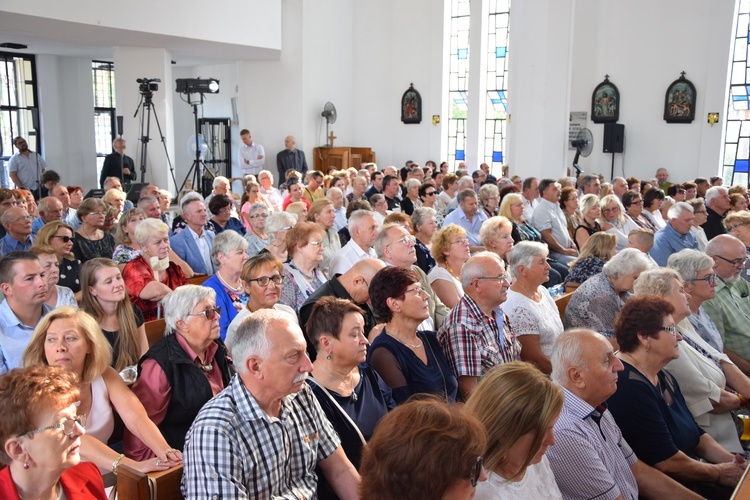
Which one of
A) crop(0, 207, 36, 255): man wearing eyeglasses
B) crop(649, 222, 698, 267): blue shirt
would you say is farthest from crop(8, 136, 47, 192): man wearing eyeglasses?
crop(649, 222, 698, 267): blue shirt

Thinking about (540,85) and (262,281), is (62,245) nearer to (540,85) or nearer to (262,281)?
(262,281)

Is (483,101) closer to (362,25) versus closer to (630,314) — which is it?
(362,25)

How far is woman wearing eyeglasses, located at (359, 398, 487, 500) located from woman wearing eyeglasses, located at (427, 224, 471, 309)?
2.98 meters

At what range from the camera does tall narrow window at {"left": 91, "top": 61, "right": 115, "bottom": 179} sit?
1558 centimetres

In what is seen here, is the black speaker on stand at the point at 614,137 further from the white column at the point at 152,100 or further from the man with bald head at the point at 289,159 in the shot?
the white column at the point at 152,100

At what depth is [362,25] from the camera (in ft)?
53.9

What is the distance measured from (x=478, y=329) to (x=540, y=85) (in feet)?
29.4

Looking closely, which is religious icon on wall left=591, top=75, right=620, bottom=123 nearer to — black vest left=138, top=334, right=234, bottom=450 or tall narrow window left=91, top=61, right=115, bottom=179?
tall narrow window left=91, top=61, right=115, bottom=179

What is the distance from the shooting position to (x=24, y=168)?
12.1 meters

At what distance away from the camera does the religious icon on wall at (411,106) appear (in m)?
16.8

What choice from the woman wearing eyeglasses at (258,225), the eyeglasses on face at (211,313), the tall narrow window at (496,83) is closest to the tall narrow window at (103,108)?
the tall narrow window at (496,83)

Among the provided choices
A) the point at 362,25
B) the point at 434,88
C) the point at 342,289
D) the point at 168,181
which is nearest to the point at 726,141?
the point at 434,88

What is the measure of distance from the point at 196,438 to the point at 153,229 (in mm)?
2851

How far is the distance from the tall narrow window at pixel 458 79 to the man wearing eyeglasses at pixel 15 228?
1232 centimetres
